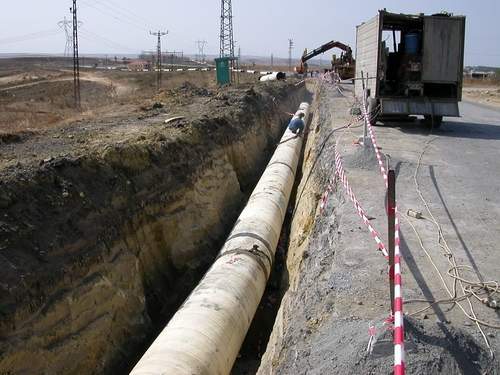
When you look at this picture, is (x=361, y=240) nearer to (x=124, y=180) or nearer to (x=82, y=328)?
(x=82, y=328)

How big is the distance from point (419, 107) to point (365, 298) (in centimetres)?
1133

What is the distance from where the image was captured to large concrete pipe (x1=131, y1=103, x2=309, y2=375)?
5797 millimetres

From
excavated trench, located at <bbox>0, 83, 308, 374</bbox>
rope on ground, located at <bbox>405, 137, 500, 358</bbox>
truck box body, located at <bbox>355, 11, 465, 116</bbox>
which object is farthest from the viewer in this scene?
truck box body, located at <bbox>355, 11, 465, 116</bbox>

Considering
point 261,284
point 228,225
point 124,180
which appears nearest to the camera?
point 261,284

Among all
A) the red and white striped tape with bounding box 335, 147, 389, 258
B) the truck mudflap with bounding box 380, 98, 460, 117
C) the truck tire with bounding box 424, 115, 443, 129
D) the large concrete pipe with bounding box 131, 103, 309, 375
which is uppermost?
the truck mudflap with bounding box 380, 98, 460, 117

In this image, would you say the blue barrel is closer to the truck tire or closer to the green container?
the truck tire

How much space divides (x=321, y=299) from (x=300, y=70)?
33.9 m

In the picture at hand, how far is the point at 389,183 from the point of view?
417 cm

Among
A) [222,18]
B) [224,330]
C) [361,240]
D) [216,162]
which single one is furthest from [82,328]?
[222,18]

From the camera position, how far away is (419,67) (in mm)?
15148

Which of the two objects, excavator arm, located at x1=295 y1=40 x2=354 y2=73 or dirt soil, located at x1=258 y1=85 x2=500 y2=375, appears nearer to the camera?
dirt soil, located at x1=258 y1=85 x2=500 y2=375

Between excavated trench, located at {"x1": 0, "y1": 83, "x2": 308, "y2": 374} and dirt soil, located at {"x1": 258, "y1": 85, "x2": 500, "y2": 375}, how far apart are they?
2.13 metres

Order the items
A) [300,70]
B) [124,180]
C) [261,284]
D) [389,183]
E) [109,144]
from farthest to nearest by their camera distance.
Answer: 1. [300,70]
2. [109,144]
3. [124,180]
4. [261,284]
5. [389,183]

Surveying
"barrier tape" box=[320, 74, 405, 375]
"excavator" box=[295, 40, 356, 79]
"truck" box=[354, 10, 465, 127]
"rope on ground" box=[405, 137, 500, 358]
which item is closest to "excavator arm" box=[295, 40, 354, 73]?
"excavator" box=[295, 40, 356, 79]
